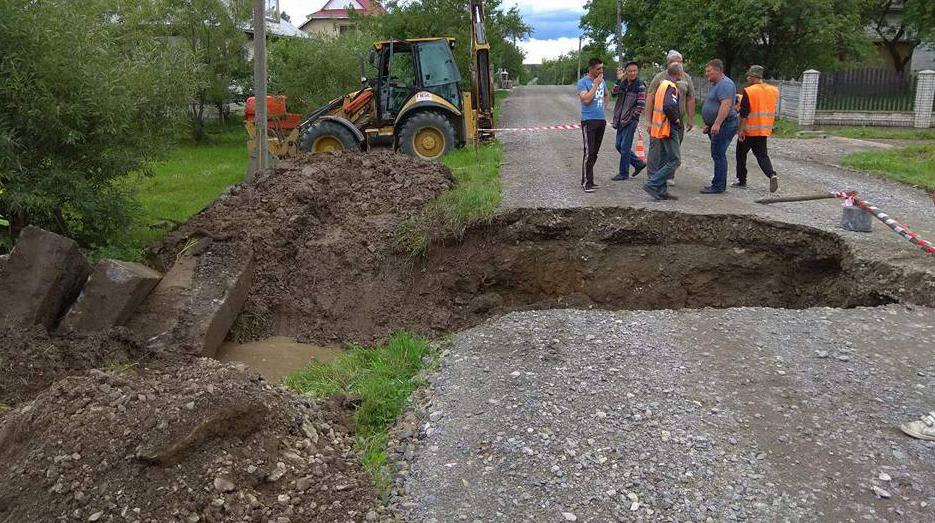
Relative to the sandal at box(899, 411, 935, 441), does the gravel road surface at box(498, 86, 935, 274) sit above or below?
above

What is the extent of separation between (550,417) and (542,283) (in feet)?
12.4

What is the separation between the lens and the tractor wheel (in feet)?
45.5

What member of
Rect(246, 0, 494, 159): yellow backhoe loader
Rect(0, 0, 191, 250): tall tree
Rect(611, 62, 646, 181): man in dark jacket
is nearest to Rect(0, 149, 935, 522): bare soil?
Rect(0, 0, 191, 250): tall tree

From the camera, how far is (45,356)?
5457 mm

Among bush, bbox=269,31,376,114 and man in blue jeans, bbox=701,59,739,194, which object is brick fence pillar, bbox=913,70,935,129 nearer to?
man in blue jeans, bbox=701,59,739,194

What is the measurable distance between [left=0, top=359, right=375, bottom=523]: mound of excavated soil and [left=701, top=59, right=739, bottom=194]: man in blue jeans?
657 cm

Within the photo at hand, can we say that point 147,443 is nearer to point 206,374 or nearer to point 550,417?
point 206,374

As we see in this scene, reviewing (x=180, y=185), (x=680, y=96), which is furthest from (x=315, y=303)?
(x=180, y=185)

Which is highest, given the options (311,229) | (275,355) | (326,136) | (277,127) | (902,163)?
(277,127)

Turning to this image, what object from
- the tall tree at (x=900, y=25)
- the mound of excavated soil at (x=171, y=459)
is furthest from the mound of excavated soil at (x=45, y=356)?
the tall tree at (x=900, y=25)

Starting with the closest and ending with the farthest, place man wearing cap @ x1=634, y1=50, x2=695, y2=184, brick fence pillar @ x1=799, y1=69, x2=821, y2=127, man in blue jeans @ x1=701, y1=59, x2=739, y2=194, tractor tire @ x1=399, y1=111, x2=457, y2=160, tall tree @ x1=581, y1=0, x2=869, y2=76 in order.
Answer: man wearing cap @ x1=634, y1=50, x2=695, y2=184 → man in blue jeans @ x1=701, y1=59, x2=739, y2=194 → tractor tire @ x1=399, y1=111, x2=457, y2=160 → brick fence pillar @ x1=799, y1=69, x2=821, y2=127 → tall tree @ x1=581, y1=0, x2=869, y2=76

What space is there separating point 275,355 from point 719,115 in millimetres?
5798

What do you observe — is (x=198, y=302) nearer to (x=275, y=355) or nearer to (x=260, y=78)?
(x=275, y=355)

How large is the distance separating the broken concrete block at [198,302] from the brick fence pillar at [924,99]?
19138mm
